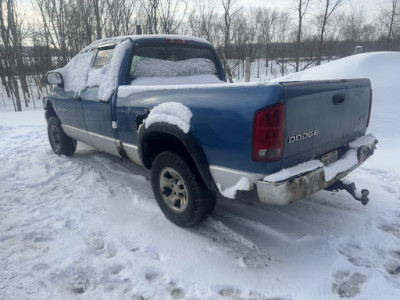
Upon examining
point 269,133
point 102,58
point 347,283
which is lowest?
point 347,283

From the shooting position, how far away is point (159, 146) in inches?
126

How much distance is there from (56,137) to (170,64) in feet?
10.1

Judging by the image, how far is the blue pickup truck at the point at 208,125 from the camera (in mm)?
2213

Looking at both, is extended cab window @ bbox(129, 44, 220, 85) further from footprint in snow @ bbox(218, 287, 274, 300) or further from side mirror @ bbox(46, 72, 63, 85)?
footprint in snow @ bbox(218, 287, 274, 300)

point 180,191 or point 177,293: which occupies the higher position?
point 180,191

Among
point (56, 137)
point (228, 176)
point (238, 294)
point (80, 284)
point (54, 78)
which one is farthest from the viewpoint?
point (56, 137)

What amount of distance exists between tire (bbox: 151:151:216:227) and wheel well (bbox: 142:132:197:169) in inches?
2.5

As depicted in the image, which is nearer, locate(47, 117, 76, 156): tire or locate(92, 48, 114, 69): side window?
locate(92, 48, 114, 69): side window

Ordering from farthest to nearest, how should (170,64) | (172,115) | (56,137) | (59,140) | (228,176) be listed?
(56,137), (59,140), (170,64), (172,115), (228,176)

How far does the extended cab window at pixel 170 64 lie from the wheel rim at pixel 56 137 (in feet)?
8.77

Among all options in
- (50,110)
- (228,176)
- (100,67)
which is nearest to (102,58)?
(100,67)

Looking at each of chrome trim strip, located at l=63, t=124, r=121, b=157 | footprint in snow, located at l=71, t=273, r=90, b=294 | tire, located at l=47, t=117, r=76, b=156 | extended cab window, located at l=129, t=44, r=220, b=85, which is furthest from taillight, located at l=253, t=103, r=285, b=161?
tire, located at l=47, t=117, r=76, b=156

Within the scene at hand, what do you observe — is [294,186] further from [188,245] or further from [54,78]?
[54,78]

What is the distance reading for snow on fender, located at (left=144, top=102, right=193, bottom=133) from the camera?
8.54 feet
